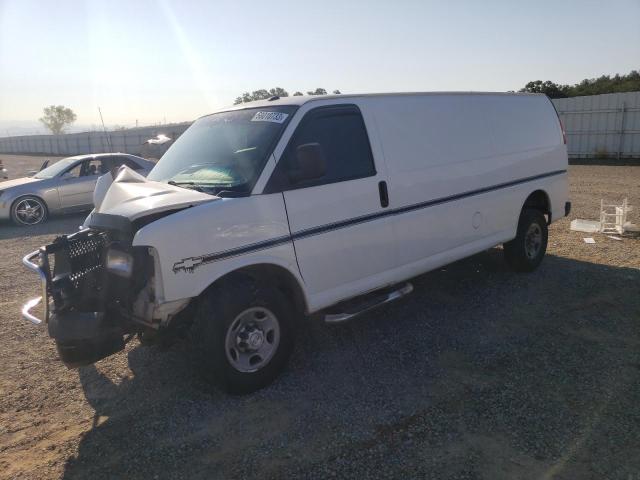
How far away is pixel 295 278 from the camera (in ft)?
13.1

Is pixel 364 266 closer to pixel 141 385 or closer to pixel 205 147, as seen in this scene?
pixel 205 147

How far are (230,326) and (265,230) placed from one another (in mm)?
738

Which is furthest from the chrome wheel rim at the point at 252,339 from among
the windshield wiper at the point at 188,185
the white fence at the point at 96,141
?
the white fence at the point at 96,141

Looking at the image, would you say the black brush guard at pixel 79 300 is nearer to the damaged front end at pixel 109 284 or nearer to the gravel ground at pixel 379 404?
the damaged front end at pixel 109 284

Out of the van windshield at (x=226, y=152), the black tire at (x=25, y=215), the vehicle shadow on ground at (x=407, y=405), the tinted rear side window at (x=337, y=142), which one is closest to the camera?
the vehicle shadow on ground at (x=407, y=405)

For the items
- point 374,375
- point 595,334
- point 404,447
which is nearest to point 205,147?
point 374,375

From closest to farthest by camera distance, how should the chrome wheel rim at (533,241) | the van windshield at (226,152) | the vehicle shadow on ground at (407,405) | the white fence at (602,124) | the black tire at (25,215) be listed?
the vehicle shadow on ground at (407,405), the van windshield at (226,152), the chrome wheel rim at (533,241), the black tire at (25,215), the white fence at (602,124)

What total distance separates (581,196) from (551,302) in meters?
8.16

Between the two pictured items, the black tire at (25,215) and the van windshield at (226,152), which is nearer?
the van windshield at (226,152)

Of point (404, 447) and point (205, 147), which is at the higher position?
point (205, 147)

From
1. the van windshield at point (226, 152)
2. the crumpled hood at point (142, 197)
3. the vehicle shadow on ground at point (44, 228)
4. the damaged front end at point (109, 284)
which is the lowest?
the vehicle shadow on ground at point (44, 228)

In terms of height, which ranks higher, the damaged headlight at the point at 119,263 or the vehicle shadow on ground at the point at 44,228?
the damaged headlight at the point at 119,263

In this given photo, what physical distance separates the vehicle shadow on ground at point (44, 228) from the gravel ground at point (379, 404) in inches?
218

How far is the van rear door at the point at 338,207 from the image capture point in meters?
3.96
